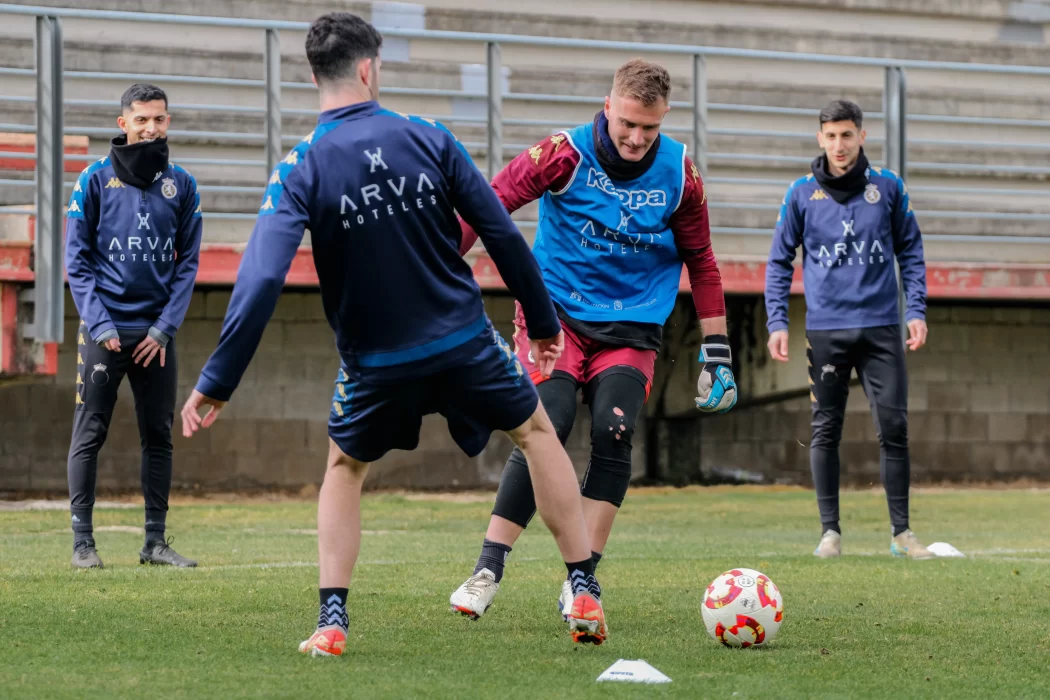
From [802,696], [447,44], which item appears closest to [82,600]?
[802,696]

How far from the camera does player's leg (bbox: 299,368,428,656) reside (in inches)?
172

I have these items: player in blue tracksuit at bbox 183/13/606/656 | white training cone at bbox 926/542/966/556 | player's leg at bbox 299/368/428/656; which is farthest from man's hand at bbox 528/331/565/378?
white training cone at bbox 926/542/966/556

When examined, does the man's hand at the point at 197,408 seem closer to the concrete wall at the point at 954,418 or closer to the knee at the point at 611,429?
the knee at the point at 611,429

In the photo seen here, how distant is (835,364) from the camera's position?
7.96 m

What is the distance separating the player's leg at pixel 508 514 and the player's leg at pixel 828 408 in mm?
2866

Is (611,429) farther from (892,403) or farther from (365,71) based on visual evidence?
(892,403)

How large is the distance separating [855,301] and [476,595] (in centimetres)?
355

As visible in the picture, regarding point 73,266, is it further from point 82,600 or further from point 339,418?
point 339,418

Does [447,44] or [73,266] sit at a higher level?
[447,44]

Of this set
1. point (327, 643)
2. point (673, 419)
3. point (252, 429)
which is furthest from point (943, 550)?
point (252, 429)

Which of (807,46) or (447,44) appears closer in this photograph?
(447,44)

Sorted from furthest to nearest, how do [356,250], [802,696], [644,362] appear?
[644,362], [356,250], [802,696]

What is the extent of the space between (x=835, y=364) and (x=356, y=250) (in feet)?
14.2

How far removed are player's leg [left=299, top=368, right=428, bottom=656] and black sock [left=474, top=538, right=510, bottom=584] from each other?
72 cm
